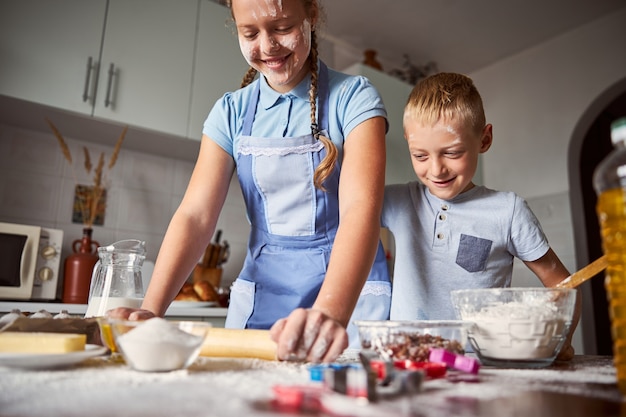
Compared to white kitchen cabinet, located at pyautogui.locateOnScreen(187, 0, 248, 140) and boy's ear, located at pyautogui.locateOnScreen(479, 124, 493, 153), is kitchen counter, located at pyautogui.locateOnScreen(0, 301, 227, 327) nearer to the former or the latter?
white kitchen cabinet, located at pyautogui.locateOnScreen(187, 0, 248, 140)

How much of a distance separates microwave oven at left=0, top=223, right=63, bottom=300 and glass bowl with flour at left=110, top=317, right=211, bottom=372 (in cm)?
140

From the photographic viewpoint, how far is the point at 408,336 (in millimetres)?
611

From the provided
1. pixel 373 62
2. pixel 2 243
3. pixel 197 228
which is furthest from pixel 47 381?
pixel 373 62

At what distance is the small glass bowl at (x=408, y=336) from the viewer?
60 centimetres

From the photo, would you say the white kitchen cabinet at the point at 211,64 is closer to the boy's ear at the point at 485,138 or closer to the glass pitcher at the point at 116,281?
the glass pitcher at the point at 116,281

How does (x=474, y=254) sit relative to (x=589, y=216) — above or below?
below

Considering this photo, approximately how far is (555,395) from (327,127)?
2.38ft

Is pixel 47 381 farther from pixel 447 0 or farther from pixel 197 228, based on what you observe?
pixel 447 0

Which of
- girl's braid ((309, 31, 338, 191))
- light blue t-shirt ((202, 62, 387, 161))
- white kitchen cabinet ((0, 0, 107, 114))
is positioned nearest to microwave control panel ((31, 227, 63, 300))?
white kitchen cabinet ((0, 0, 107, 114))

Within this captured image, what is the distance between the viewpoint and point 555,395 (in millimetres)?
431

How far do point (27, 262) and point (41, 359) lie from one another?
145 centimetres

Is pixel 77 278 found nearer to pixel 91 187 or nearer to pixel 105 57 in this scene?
pixel 91 187

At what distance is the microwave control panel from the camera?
1774mm

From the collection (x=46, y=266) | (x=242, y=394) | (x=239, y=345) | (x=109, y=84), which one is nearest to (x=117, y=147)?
(x=109, y=84)
